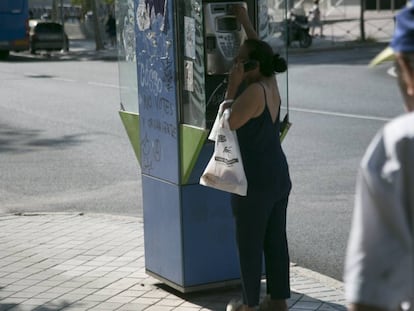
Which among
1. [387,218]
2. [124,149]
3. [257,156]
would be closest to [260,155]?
[257,156]

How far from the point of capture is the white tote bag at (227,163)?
17.3ft

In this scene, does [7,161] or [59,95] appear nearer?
[7,161]

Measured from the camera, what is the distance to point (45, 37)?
4072 centimetres

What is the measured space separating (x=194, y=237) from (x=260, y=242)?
0.82m

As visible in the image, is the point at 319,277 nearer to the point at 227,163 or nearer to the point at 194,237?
the point at 194,237

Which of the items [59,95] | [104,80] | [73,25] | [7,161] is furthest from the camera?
[73,25]

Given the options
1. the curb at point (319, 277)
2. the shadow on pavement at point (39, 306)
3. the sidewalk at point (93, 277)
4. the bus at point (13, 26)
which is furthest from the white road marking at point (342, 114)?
the bus at point (13, 26)

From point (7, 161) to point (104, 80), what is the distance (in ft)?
40.5

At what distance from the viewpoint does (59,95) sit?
2127 cm

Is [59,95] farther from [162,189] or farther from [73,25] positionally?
[73,25]

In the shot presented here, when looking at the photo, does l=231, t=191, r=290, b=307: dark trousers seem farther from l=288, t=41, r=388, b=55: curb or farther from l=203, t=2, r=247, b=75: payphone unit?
l=288, t=41, r=388, b=55: curb

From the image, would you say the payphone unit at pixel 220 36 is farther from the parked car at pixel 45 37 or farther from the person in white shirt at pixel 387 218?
the parked car at pixel 45 37

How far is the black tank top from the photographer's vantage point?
5.31 meters

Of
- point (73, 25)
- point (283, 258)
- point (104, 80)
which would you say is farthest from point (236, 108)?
point (73, 25)
